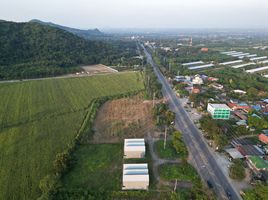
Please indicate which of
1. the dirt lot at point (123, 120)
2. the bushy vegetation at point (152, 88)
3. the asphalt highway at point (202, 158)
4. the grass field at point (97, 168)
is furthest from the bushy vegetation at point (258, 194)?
the bushy vegetation at point (152, 88)

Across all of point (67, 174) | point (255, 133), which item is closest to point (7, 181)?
point (67, 174)

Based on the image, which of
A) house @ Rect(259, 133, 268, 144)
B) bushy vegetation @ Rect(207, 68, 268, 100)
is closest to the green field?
bushy vegetation @ Rect(207, 68, 268, 100)

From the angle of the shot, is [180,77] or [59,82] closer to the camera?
[59,82]

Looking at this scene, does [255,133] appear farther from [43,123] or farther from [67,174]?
[43,123]

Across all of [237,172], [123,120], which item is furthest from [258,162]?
[123,120]

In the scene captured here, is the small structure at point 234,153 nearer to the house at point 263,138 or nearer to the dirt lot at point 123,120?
the house at point 263,138

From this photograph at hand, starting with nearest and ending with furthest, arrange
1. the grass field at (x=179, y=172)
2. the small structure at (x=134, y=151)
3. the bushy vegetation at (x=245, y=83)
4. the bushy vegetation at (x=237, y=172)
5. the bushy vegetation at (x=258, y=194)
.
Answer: the bushy vegetation at (x=258, y=194), the bushy vegetation at (x=237, y=172), the grass field at (x=179, y=172), the small structure at (x=134, y=151), the bushy vegetation at (x=245, y=83)
